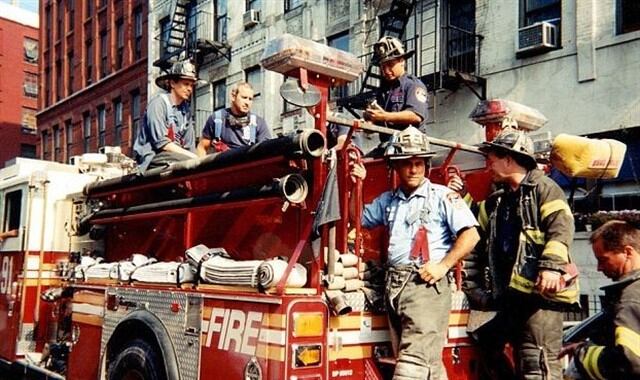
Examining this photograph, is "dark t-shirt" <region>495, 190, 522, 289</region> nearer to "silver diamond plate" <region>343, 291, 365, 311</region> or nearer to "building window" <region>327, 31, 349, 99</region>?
"silver diamond plate" <region>343, 291, 365, 311</region>

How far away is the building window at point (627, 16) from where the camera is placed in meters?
12.6

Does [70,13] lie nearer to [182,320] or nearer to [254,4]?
[254,4]

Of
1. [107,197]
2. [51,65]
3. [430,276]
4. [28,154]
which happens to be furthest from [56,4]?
[430,276]

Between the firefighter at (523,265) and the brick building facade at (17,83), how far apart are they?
1922 inches

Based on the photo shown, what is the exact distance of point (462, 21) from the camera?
624 inches

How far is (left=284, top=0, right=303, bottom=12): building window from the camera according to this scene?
67.7ft

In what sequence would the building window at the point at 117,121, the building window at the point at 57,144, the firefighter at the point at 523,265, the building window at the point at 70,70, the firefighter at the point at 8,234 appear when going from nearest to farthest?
the firefighter at the point at 523,265 < the firefighter at the point at 8,234 < the building window at the point at 117,121 < the building window at the point at 70,70 < the building window at the point at 57,144

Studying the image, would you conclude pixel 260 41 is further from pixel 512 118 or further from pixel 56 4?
pixel 56 4

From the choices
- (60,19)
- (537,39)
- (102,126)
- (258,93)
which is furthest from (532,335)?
(60,19)

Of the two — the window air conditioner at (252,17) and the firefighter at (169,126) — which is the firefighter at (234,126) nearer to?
the firefighter at (169,126)

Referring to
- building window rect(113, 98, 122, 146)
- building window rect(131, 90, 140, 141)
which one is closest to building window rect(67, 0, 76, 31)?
building window rect(113, 98, 122, 146)

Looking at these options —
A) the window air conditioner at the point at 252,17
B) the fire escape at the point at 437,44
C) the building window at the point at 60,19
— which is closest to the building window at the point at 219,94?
the window air conditioner at the point at 252,17

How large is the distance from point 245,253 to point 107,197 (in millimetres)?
2011

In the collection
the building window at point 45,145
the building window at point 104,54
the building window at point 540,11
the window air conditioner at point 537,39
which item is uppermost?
the building window at point 104,54
